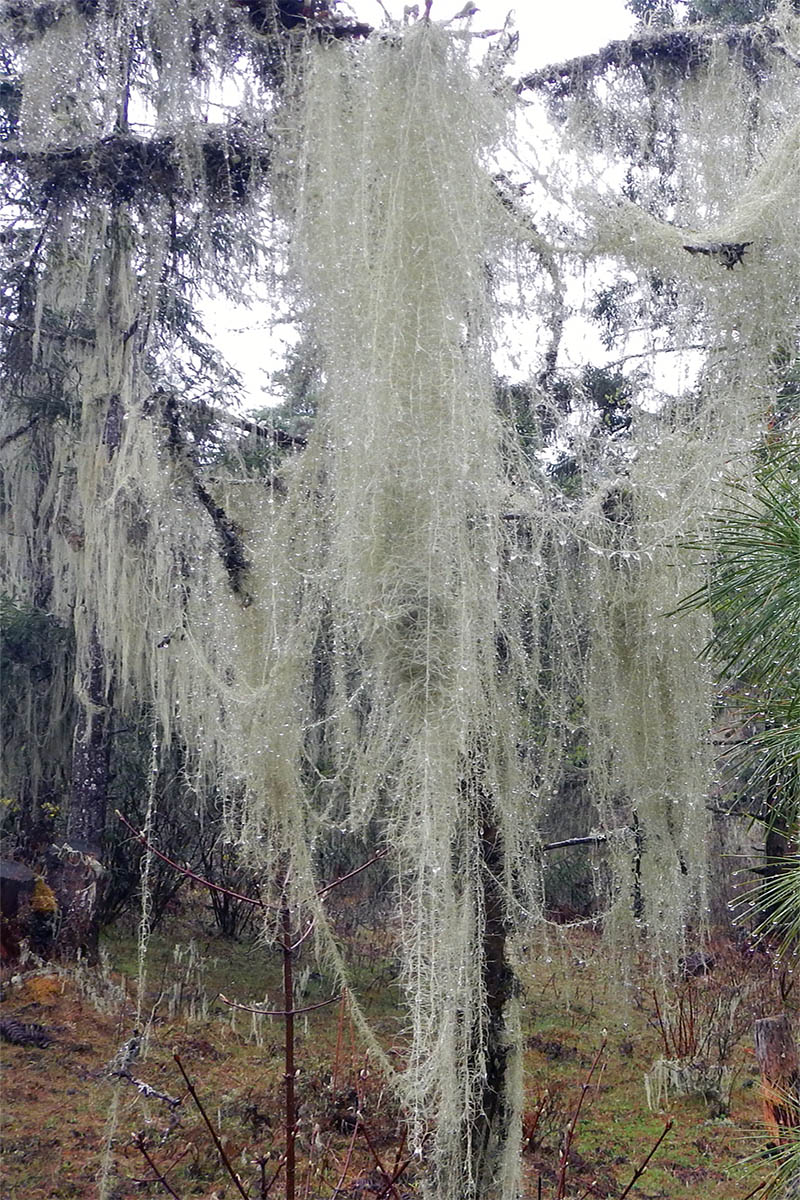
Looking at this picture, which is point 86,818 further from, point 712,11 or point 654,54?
point 712,11

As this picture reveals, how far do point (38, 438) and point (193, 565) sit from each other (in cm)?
306

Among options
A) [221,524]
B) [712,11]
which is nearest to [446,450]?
[221,524]

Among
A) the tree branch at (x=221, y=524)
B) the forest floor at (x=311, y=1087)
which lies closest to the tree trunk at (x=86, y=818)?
the forest floor at (x=311, y=1087)

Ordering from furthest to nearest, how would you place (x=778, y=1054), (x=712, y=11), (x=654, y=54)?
(x=712, y=11) < (x=654, y=54) < (x=778, y=1054)

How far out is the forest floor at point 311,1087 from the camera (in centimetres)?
281

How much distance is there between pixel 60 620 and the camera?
4.99 meters

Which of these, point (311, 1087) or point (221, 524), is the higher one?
point (221, 524)

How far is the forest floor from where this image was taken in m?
2.81

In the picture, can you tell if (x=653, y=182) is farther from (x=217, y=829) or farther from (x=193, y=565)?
(x=217, y=829)

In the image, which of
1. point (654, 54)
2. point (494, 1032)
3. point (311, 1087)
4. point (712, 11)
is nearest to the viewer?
point (494, 1032)

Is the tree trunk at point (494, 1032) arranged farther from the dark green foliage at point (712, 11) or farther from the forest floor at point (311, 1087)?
the dark green foliage at point (712, 11)

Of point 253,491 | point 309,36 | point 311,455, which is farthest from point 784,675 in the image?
point 309,36

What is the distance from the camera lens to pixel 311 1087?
347cm

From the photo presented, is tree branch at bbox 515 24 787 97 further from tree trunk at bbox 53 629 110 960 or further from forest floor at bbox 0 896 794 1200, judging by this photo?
tree trunk at bbox 53 629 110 960
